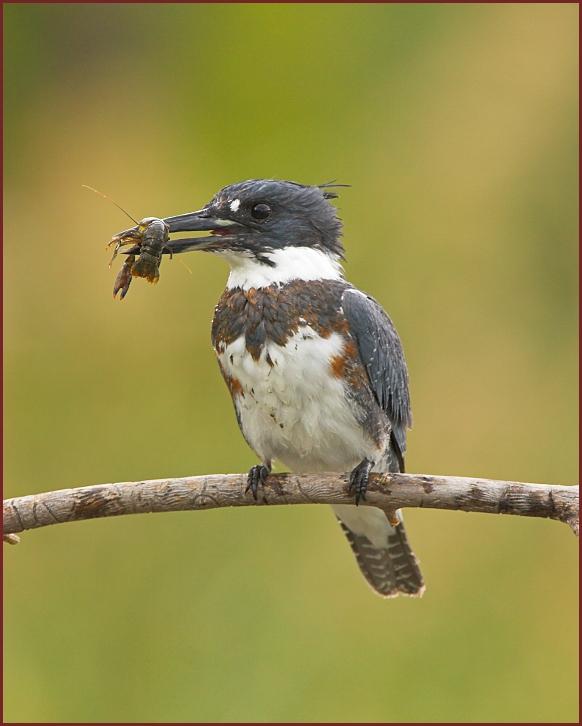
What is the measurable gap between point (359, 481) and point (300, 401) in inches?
10.4

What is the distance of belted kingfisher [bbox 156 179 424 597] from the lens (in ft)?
8.95

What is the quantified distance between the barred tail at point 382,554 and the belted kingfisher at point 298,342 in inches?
13.8

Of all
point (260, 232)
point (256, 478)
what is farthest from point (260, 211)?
point (256, 478)

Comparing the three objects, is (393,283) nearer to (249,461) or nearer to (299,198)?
(249,461)

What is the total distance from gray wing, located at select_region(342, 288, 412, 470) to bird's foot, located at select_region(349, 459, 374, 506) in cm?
26

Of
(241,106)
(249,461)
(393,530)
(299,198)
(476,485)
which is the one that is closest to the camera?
(476,485)

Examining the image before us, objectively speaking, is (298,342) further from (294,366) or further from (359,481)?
(359,481)

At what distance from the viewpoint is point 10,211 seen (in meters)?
4.46

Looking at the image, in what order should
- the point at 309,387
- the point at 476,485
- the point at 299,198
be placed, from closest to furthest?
the point at 476,485 < the point at 309,387 < the point at 299,198

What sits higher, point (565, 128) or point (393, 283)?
point (565, 128)

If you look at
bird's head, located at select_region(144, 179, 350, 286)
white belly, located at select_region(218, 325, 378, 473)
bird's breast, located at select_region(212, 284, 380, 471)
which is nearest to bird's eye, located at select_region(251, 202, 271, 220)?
bird's head, located at select_region(144, 179, 350, 286)

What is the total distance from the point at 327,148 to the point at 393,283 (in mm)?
617

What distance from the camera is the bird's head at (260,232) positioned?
2.81m

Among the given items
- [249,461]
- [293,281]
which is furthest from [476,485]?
[249,461]
